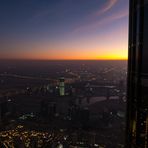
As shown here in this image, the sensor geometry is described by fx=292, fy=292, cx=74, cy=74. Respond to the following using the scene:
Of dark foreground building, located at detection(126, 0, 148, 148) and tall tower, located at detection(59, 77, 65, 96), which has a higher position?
dark foreground building, located at detection(126, 0, 148, 148)

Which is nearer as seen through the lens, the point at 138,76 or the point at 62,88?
the point at 138,76

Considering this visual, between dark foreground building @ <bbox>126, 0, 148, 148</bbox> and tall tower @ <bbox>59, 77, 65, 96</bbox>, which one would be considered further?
tall tower @ <bbox>59, 77, 65, 96</bbox>

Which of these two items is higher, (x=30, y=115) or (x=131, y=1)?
(x=131, y=1)

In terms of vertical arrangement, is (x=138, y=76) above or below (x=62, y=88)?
above

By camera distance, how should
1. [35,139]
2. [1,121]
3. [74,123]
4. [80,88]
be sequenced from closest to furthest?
[35,139] → [74,123] → [1,121] → [80,88]

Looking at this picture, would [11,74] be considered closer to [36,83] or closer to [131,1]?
[36,83]

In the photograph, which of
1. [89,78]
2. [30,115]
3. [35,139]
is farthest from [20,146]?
[89,78]

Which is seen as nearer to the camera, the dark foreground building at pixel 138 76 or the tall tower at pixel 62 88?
the dark foreground building at pixel 138 76

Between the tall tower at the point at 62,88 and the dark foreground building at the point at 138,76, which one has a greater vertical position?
the dark foreground building at the point at 138,76
